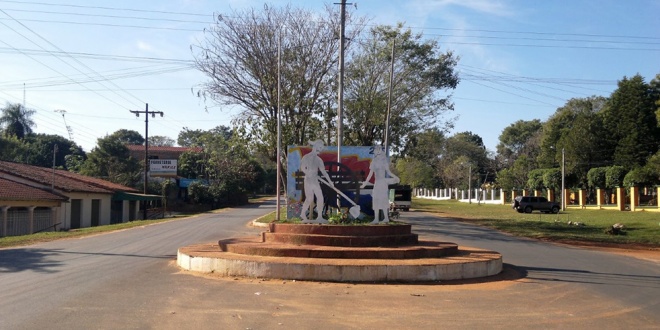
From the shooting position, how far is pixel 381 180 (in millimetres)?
15594

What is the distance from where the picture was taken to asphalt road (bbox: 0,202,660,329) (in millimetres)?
8156

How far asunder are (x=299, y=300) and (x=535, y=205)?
4597 cm

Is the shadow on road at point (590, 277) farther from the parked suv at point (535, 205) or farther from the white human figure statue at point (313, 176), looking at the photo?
the parked suv at point (535, 205)

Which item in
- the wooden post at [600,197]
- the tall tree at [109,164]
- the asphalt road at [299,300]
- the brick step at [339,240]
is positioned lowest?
the asphalt road at [299,300]

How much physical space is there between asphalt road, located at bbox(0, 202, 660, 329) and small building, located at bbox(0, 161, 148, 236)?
2005 cm

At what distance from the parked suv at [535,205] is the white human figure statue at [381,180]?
39.6 m

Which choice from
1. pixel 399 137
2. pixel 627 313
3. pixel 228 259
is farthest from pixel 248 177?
pixel 627 313

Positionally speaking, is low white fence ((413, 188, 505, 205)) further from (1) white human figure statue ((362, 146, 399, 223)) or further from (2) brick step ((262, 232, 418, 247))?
(2) brick step ((262, 232, 418, 247))

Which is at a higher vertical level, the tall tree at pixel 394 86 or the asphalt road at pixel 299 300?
the tall tree at pixel 394 86

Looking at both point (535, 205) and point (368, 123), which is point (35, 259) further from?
point (535, 205)

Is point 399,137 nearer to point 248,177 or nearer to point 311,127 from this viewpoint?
point 311,127

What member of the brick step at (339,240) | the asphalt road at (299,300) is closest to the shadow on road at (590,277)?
the asphalt road at (299,300)

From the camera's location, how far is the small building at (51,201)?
32.5 meters

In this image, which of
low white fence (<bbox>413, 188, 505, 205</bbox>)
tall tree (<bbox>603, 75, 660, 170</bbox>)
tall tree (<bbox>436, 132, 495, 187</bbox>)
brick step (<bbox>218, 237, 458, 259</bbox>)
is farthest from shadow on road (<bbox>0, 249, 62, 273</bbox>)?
tall tree (<bbox>436, 132, 495, 187</bbox>)
